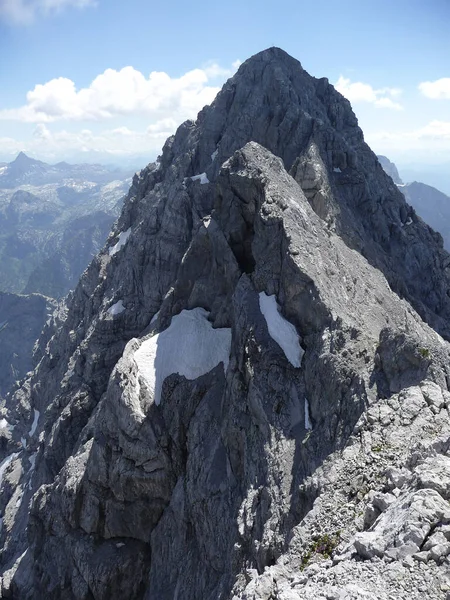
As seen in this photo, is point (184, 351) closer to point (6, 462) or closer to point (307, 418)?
point (307, 418)

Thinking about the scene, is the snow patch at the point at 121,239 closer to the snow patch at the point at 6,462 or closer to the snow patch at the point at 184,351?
the snow patch at the point at 6,462

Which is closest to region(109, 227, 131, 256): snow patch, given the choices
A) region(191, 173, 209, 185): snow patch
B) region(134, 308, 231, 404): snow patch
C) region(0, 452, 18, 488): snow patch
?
region(191, 173, 209, 185): snow patch

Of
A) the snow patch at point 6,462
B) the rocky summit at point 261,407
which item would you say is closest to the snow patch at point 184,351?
the rocky summit at point 261,407

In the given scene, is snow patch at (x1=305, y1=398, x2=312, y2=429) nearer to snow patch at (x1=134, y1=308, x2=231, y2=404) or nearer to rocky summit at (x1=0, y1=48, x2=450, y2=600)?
rocky summit at (x1=0, y1=48, x2=450, y2=600)

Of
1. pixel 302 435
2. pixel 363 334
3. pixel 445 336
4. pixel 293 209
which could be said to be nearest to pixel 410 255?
pixel 445 336

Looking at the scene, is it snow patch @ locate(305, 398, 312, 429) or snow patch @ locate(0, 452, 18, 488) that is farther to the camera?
snow patch @ locate(0, 452, 18, 488)

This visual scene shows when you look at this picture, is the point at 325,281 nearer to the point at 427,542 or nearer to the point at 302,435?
the point at 302,435
